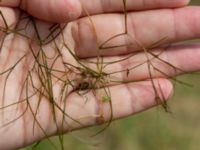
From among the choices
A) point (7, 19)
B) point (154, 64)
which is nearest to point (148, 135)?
point (154, 64)

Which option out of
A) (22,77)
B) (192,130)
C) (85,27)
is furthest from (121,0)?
(192,130)

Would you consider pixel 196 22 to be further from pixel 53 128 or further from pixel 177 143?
pixel 177 143

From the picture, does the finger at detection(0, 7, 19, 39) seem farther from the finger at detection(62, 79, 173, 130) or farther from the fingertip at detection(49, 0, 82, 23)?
the finger at detection(62, 79, 173, 130)

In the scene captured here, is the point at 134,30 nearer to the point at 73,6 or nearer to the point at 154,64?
the point at 154,64

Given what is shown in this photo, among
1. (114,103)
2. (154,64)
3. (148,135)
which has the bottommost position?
(148,135)

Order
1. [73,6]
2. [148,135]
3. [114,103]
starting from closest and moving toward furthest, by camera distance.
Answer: [73,6], [114,103], [148,135]

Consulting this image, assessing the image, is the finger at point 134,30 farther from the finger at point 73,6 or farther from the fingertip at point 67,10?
the fingertip at point 67,10

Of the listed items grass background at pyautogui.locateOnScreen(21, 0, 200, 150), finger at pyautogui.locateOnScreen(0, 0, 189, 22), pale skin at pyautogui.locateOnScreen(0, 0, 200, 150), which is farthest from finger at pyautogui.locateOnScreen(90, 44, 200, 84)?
grass background at pyautogui.locateOnScreen(21, 0, 200, 150)
